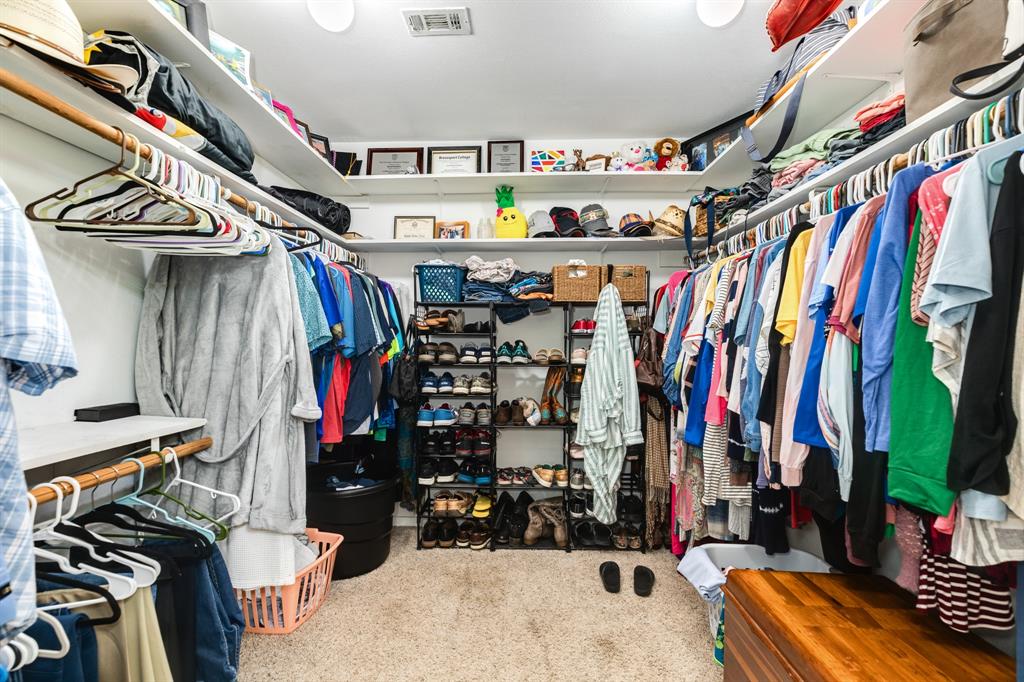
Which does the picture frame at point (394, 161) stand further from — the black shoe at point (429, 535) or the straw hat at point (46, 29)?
the black shoe at point (429, 535)

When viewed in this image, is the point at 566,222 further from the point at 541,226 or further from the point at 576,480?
the point at 576,480

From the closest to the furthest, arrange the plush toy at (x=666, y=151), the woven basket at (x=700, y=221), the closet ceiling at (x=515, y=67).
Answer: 1. the closet ceiling at (x=515, y=67)
2. the woven basket at (x=700, y=221)
3. the plush toy at (x=666, y=151)

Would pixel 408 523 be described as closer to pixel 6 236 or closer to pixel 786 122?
pixel 6 236

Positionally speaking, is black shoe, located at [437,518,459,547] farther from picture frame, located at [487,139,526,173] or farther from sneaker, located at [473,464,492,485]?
picture frame, located at [487,139,526,173]

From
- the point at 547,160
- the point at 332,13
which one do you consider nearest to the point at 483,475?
the point at 547,160

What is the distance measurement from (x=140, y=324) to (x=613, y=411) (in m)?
2.21

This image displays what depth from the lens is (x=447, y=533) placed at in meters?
2.58

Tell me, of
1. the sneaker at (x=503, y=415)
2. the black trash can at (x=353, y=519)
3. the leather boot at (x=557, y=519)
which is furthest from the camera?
the sneaker at (x=503, y=415)

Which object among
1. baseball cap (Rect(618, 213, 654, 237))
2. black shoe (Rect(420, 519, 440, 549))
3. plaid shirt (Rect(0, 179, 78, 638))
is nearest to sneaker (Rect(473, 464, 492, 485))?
black shoe (Rect(420, 519, 440, 549))

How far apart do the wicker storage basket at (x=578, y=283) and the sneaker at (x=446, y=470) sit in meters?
1.28

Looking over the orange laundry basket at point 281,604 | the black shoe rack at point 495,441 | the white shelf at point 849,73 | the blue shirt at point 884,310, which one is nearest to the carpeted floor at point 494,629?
the orange laundry basket at point 281,604

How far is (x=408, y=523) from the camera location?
2.91 metres

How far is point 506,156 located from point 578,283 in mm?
1086

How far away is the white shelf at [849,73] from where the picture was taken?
1254mm
